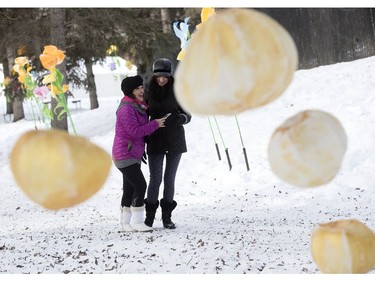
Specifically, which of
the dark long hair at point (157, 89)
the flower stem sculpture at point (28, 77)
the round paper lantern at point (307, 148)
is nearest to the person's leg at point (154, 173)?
the dark long hair at point (157, 89)

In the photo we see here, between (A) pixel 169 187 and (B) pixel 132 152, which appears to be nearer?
(B) pixel 132 152

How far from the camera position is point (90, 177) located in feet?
0.88

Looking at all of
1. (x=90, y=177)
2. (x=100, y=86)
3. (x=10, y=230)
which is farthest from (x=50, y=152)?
(x=100, y=86)

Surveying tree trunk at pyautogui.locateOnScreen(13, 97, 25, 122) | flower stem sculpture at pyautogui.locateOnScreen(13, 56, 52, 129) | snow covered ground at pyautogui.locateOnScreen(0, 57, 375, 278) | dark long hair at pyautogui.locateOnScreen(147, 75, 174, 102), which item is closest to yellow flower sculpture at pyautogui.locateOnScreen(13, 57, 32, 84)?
flower stem sculpture at pyautogui.locateOnScreen(13, 56, 52, 129)

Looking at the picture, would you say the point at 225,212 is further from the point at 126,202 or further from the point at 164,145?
the point at 164,145

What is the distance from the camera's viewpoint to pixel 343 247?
0.35 meters

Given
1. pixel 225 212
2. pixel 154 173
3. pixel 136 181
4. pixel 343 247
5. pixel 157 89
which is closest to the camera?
pixel 343 247

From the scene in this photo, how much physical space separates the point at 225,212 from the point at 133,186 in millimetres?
828

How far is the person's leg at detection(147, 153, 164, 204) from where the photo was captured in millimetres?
2617

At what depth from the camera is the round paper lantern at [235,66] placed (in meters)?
0.23

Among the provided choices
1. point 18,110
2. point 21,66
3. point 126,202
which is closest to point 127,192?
point 126,202

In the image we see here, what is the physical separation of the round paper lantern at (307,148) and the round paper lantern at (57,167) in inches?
3.1

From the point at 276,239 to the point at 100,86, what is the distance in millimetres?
12130

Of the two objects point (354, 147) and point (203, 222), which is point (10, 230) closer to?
point (203, 222)
